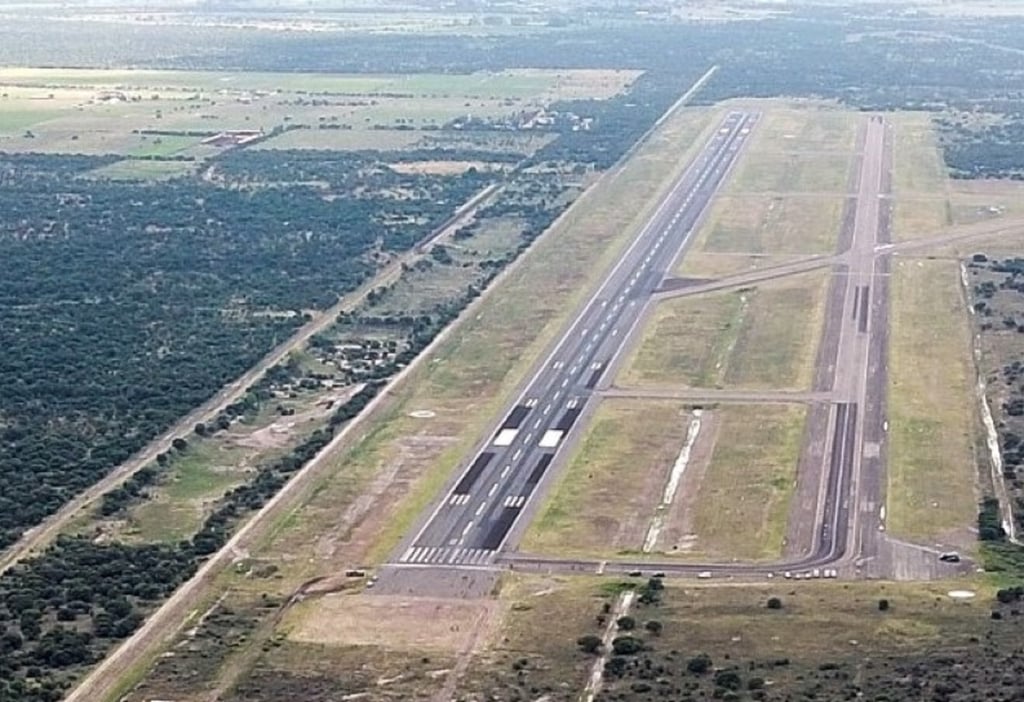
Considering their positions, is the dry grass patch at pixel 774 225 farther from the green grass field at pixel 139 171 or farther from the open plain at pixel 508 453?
the green grass field at pixel 139 171

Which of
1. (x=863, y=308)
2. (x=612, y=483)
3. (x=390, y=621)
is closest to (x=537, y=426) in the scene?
(x=612, y=483)

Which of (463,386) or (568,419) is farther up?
(568,419)

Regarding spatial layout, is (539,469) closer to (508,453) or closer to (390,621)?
(508,453)

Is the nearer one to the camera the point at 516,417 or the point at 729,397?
the point at 516,417

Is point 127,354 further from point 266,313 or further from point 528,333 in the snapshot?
point 528,333

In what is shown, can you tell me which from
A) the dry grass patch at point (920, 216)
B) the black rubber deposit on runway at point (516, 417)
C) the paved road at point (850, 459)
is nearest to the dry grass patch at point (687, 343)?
the paved road at point (850, 459)

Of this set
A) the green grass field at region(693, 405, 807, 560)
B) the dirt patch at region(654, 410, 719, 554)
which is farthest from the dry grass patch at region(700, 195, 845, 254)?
the dirt patch at region(654, 410, 719, 554)

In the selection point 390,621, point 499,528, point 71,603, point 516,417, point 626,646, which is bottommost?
point 516,417
